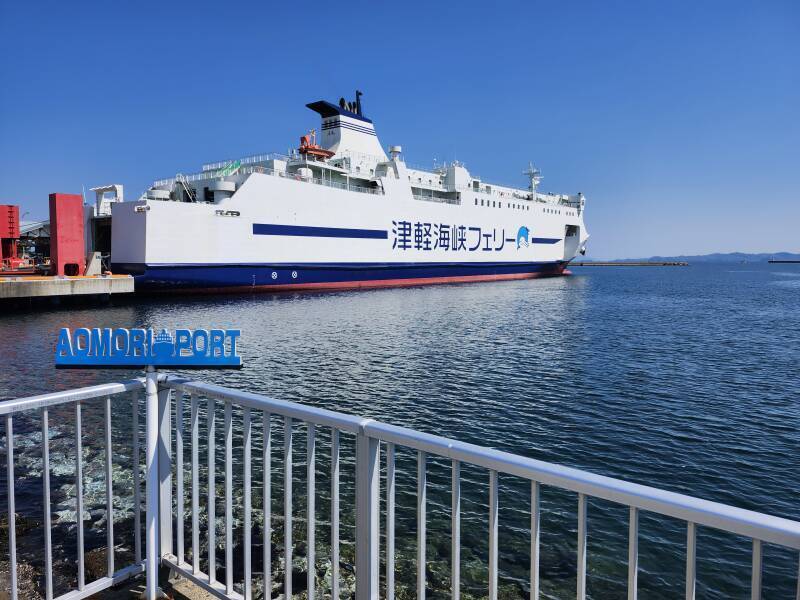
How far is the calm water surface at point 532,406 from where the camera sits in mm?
5828

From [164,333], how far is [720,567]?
19.7 ft

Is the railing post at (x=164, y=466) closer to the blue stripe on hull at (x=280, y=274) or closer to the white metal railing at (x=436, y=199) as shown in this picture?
the blue stripe on hull at (x=280, y=274)

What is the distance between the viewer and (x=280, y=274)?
32500mm

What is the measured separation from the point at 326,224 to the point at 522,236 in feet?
84.6

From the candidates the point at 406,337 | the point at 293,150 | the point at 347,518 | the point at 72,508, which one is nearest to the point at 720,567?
the point at 347,518

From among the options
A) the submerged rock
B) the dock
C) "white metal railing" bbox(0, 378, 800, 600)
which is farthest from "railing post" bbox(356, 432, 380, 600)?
the dock

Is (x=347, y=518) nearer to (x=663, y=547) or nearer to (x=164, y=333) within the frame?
(x=663, y=547)

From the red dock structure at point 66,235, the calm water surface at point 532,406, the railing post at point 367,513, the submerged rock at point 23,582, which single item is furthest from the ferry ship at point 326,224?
the railing post at point 367,513

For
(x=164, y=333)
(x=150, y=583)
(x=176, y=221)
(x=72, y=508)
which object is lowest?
(x=72, y=508)

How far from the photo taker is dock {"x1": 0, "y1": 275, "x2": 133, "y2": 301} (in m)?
22.9

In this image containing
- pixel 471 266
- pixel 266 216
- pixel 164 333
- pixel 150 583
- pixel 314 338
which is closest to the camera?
pixel 164 333

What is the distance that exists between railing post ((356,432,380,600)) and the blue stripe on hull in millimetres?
27750

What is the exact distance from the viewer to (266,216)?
31.4m

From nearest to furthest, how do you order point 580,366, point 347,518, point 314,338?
point 347,518, point 580,366, point 314,338
